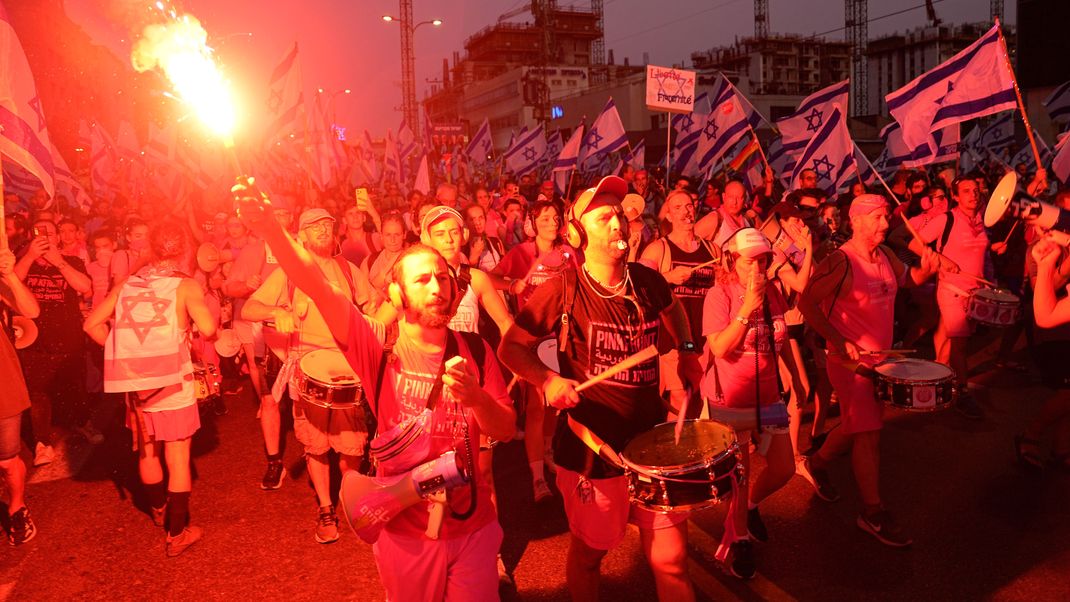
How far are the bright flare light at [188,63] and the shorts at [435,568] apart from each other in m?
1.75

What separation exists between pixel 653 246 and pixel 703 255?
0.42 metres

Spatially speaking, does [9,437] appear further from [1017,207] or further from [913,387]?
[1017,207]

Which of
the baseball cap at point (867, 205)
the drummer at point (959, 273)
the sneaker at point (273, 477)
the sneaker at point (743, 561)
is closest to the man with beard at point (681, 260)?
the baseball cap at point (867, 205)

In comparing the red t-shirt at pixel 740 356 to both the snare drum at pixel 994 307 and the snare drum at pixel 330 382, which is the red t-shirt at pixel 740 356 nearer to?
the snare drum at pixel 330 382

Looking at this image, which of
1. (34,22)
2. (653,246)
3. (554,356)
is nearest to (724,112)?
(653,246)

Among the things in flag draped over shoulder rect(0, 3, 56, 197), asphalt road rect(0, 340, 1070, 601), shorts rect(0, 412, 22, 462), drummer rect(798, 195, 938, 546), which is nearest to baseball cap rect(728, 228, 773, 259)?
drummer rect(798, 195, 938, 546)

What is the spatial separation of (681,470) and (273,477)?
447 centimetres

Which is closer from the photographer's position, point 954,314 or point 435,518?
point 435,518

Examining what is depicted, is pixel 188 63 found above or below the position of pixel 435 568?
above

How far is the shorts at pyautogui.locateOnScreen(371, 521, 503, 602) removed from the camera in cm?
311

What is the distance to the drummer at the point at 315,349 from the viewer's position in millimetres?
5352

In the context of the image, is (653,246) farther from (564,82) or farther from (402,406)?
(564,82)

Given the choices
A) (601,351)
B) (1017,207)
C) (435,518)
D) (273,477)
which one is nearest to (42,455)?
(273,477)

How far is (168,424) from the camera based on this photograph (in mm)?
5336
